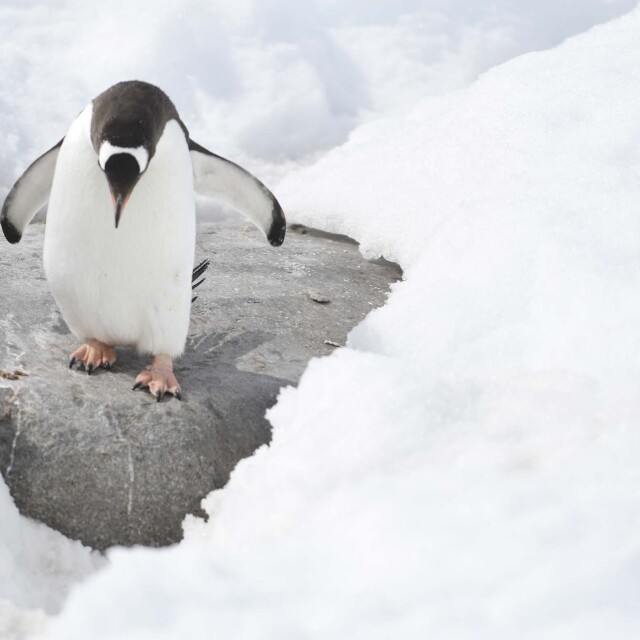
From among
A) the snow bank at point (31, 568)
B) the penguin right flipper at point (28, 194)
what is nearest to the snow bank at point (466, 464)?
the snow bank at point (31, 568)

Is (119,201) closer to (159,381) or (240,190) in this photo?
(159,381)

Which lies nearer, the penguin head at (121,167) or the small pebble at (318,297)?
the penguin head at (121,167)

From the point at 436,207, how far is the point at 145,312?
5.26 feet

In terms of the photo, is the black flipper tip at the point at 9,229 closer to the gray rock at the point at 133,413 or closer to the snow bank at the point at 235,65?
the gray rock at the point at 133,413

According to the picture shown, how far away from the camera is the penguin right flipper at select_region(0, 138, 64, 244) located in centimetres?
260

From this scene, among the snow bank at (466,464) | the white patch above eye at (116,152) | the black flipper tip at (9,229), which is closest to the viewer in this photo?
the snow bank at (466,464)

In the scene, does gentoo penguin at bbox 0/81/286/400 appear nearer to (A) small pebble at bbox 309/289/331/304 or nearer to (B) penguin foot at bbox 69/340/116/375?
(B) penguin foot at bbox 69/340/116/375

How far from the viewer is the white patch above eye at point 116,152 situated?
2086 millimetres

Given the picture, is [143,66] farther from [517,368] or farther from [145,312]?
[517,368]

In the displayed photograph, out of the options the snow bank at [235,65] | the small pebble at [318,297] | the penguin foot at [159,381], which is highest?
the penguin foot at [159,381]

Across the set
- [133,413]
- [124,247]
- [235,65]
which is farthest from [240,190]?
[235,65]

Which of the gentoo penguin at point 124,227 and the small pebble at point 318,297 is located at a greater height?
the gentoo penguin at point 124,227

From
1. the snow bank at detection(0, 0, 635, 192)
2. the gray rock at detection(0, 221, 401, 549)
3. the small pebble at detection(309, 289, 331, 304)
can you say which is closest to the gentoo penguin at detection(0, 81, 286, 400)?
the gray rock at detection(0, 221, 401, 549)

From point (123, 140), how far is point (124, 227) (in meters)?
0.30
